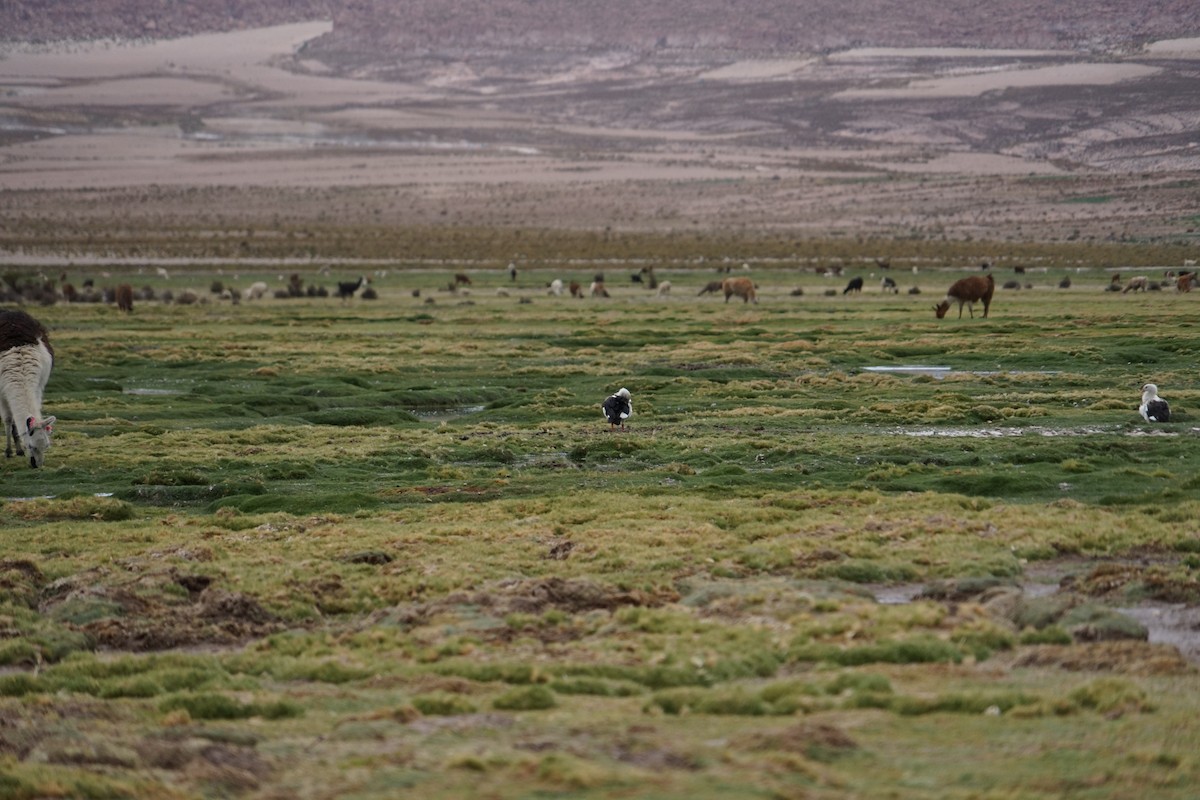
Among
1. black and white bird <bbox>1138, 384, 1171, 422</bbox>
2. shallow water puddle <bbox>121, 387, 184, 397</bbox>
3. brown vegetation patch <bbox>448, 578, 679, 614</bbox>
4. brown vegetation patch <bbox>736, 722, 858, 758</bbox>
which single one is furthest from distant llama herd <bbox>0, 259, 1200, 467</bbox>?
black and white bird <bbox>1138, 384, 1171, 422</bbox>

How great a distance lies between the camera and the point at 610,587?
48.9 feet

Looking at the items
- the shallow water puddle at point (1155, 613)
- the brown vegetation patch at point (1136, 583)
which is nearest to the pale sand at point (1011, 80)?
the brown vegetation patch at point (1136, 583)

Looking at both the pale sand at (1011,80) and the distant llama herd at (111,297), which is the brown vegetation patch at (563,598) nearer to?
the distant llama herd at (111,297)

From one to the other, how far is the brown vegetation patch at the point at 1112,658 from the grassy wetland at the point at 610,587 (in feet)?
0.12

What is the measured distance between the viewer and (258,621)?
14.3 meters

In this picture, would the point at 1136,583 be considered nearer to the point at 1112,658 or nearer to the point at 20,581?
the point at 1112,658

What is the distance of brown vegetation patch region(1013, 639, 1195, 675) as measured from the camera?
11695 millimetres

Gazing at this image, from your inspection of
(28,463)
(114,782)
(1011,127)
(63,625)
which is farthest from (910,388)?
(1011,127)

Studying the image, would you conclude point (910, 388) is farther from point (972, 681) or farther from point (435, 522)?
point (972, 681)

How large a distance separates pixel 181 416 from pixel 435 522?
12.7 meters

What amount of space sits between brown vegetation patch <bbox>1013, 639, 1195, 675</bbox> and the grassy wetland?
0.04 meters

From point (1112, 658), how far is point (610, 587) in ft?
17.1

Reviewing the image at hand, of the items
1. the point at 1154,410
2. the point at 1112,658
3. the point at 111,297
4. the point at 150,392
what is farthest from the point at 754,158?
the point at 1112,658

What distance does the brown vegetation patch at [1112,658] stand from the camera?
1170 cm
